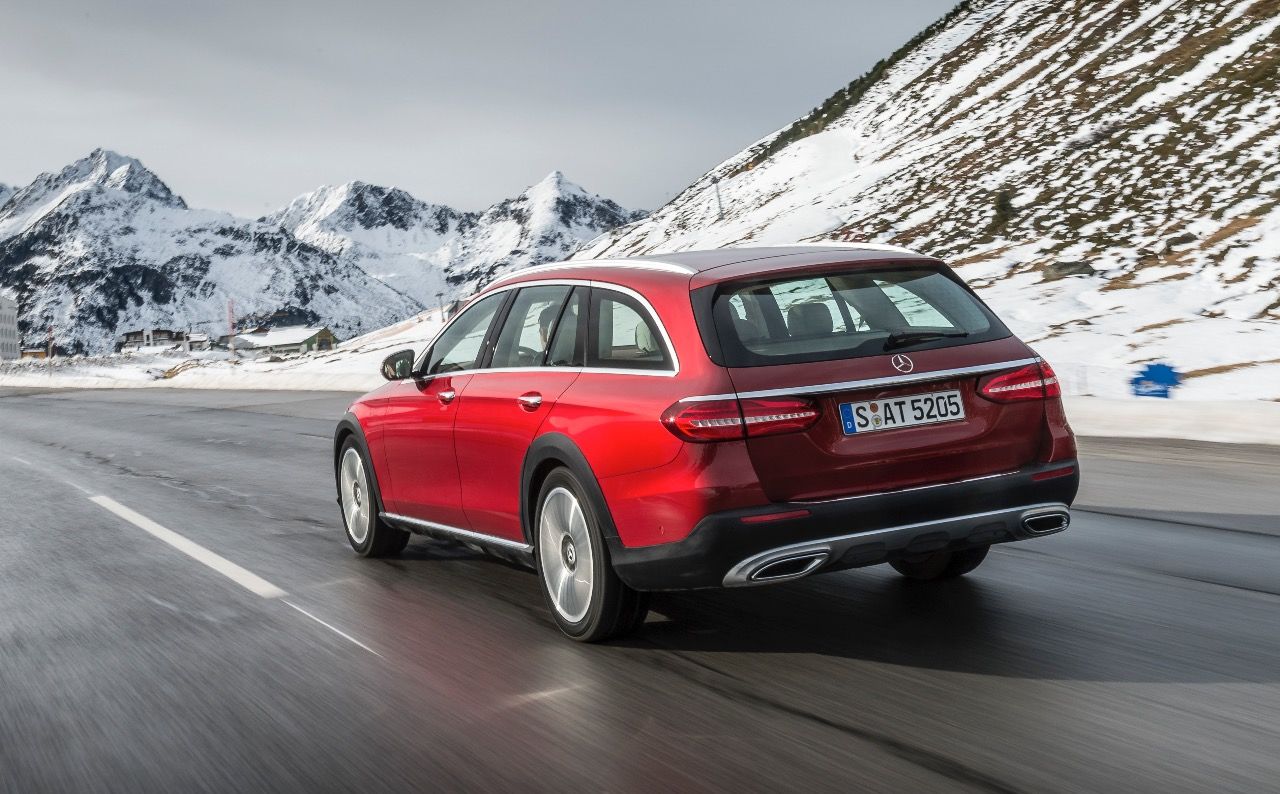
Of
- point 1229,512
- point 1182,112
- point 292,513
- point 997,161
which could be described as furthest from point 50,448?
point 997,161

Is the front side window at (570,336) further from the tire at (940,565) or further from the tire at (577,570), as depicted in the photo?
the tire at (940,565)

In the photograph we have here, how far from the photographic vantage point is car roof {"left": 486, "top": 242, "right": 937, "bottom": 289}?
5270mm

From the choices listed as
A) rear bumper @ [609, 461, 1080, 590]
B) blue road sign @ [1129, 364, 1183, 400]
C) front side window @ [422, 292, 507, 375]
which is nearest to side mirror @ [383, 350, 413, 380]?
front side window @ [422, 292, 507, 375]

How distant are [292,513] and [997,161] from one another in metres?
51.2

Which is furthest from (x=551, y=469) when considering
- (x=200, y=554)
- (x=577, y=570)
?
(x=200, y=554)

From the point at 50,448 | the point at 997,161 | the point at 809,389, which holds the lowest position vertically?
the point at 50,448

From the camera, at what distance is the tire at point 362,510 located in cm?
759

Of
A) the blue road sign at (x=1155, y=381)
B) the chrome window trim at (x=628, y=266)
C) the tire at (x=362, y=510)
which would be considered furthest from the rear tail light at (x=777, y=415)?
the blue road sign at (x=1155, y=381)

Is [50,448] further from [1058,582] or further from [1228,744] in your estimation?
[1228,744]

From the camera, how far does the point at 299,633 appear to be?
5930 millimetres

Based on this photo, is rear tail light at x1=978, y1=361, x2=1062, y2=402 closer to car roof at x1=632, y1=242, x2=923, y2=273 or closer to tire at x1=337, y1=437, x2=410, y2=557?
car roof at x1=632, y1=242, x2=923, y2=273

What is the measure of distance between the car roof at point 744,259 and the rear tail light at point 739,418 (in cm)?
62

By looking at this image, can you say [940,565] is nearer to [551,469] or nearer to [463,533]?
[551,469]

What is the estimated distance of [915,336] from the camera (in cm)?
514
